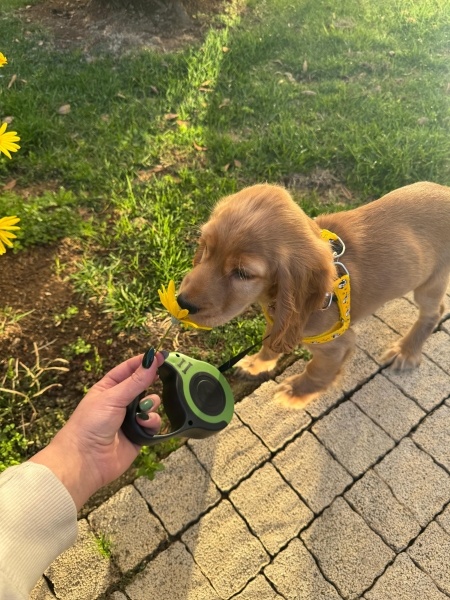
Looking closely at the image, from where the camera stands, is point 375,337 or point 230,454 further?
point 375,337

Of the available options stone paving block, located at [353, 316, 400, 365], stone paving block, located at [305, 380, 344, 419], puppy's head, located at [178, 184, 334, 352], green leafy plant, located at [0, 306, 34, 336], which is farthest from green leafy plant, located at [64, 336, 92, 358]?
stone paving block, located at [353, 316, 400, 365]

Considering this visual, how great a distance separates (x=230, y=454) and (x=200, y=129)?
3.29 meters

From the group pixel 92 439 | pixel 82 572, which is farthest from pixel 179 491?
pixel 92 439

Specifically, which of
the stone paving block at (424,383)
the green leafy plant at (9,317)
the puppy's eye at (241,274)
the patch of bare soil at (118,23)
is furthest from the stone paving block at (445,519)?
the patch of bare soil at (118,23)

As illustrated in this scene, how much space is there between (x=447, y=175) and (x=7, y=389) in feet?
14.3

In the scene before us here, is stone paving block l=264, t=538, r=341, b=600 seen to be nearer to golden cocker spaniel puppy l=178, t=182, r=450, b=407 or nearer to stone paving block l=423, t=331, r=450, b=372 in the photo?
golden cocker spaniel puppy l=178, t=182, r=450, b=407

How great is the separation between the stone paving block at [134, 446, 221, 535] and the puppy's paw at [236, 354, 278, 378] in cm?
72

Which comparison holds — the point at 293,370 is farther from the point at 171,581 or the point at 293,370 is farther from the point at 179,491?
the point at 171,581

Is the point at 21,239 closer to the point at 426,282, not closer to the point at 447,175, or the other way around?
the point at 426,282

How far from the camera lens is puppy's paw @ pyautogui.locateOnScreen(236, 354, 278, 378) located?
320 centimetres

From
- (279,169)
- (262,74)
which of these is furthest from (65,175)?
(262,74)

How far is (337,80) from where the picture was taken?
18.3 ft

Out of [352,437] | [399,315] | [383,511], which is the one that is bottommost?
[383,511]

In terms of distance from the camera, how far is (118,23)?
230 inches
